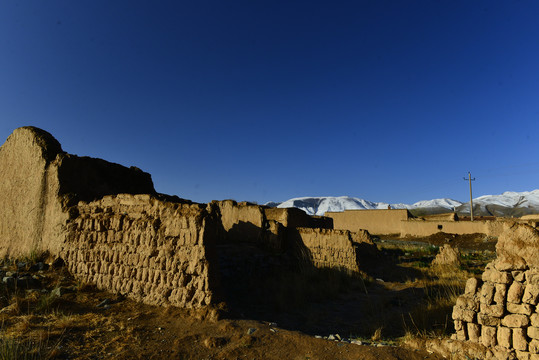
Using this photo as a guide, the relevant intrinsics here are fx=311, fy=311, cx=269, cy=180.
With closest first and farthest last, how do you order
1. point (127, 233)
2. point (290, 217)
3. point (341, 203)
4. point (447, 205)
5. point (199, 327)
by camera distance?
point (199, 327)
point (127, 233)
point (290, 217)
point (447, 205)
point (341, 203)

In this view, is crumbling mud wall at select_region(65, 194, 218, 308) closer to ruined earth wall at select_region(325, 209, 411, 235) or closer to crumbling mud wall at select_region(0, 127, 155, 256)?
crumbling mud wall at select_region(0, 127, 155, 256)

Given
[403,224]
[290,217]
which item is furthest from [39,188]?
[403,224]

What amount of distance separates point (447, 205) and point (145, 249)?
125m

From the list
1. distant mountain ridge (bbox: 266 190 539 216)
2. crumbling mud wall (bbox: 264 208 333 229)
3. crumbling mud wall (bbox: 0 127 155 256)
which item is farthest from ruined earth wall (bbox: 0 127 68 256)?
distant mountain ridge (bbox: 266 190 539 216)

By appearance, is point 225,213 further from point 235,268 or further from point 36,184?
point 36,184

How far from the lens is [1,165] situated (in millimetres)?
8367

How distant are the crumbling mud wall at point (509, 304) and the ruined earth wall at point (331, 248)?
585 centimetres

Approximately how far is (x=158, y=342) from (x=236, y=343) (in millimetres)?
987

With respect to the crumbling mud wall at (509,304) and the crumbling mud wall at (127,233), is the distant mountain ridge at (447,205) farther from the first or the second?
the crumbling mud wall at (509,304)

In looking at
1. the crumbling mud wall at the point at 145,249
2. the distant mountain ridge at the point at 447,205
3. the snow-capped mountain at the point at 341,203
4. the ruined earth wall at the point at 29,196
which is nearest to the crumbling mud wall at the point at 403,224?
the crumbling mud wall at the point at 145,249

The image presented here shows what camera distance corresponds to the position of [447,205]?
112 m

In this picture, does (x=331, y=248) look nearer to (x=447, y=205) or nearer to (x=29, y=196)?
(x=29, y=196)

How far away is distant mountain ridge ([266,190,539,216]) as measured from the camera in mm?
81938

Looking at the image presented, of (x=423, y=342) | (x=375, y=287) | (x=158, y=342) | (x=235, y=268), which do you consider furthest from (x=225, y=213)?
(x=423, y=342)
